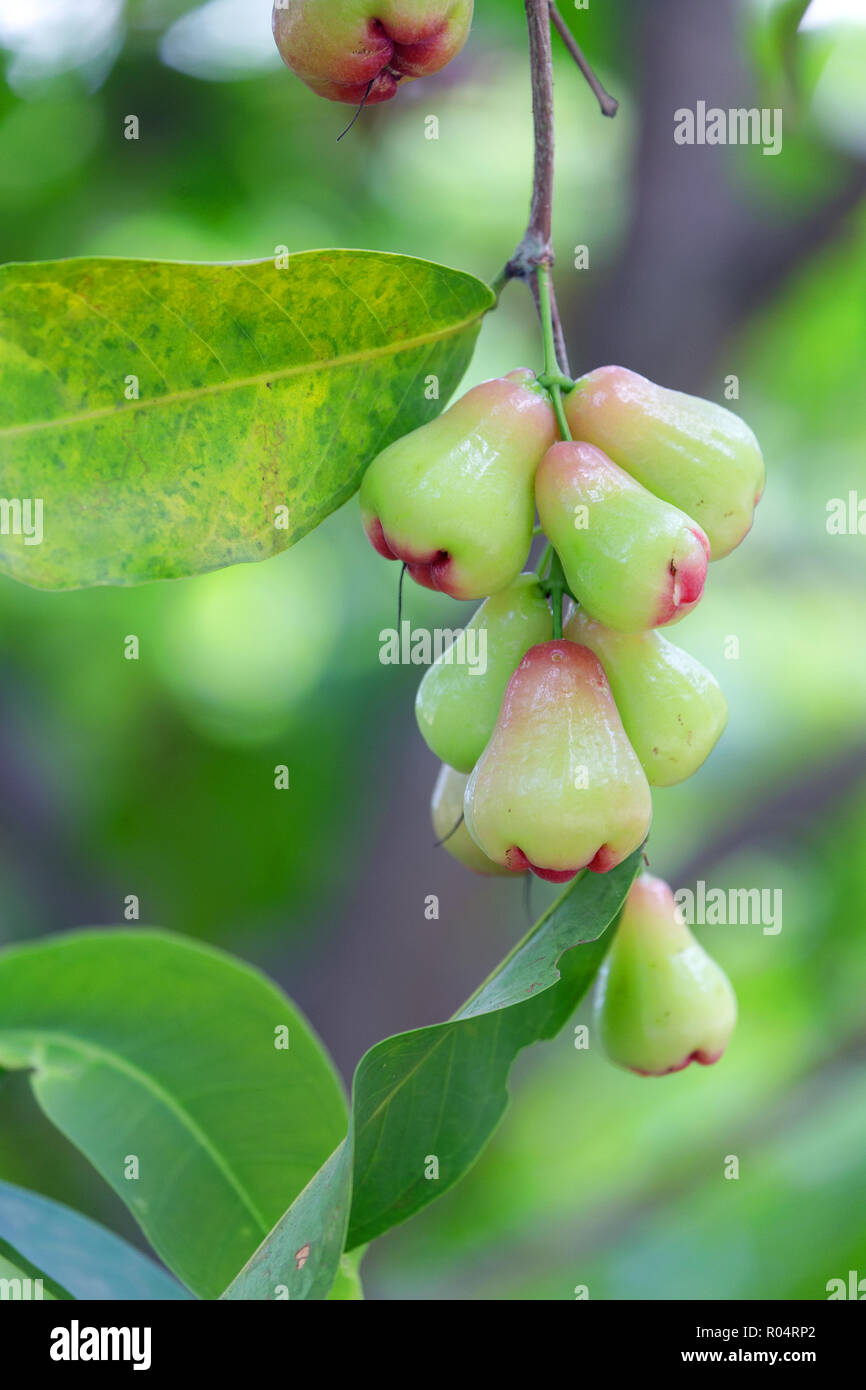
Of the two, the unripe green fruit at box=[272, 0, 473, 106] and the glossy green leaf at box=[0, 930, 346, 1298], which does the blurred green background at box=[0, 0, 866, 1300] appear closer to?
the unripe green fruit at box=[272, 0, 473, 106]

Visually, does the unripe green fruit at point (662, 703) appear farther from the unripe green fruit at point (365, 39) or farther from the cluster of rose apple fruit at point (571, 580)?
the unripe green fruit at point (365, 39)

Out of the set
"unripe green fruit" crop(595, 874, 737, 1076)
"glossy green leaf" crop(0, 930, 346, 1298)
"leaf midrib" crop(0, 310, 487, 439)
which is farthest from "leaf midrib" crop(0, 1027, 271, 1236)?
"leaf midrib" crop(0, 310, 487, 439)

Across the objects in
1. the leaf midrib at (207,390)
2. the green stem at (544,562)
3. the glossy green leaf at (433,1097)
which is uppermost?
the leaf midrib at (207,390)

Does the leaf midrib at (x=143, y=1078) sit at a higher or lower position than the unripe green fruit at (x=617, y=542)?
lower

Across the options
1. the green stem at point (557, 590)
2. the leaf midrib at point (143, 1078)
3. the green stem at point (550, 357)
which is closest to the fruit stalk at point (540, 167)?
the green stem at point (550, 357)

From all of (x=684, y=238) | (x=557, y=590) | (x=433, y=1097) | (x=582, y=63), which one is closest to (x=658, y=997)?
(x=433, y=1097)

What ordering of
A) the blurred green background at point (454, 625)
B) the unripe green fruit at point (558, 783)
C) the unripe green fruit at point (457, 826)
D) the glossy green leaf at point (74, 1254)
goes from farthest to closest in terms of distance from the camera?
1. the blurred green background at point (454, 625)
2. the glossy green leaf at point (74, 1254)
3. the unripe green fruit at point (457, 826)
4. the unripe green fruit at point (558, 783)

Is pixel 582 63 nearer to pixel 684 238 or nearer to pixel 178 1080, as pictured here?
pixel 178 1080
